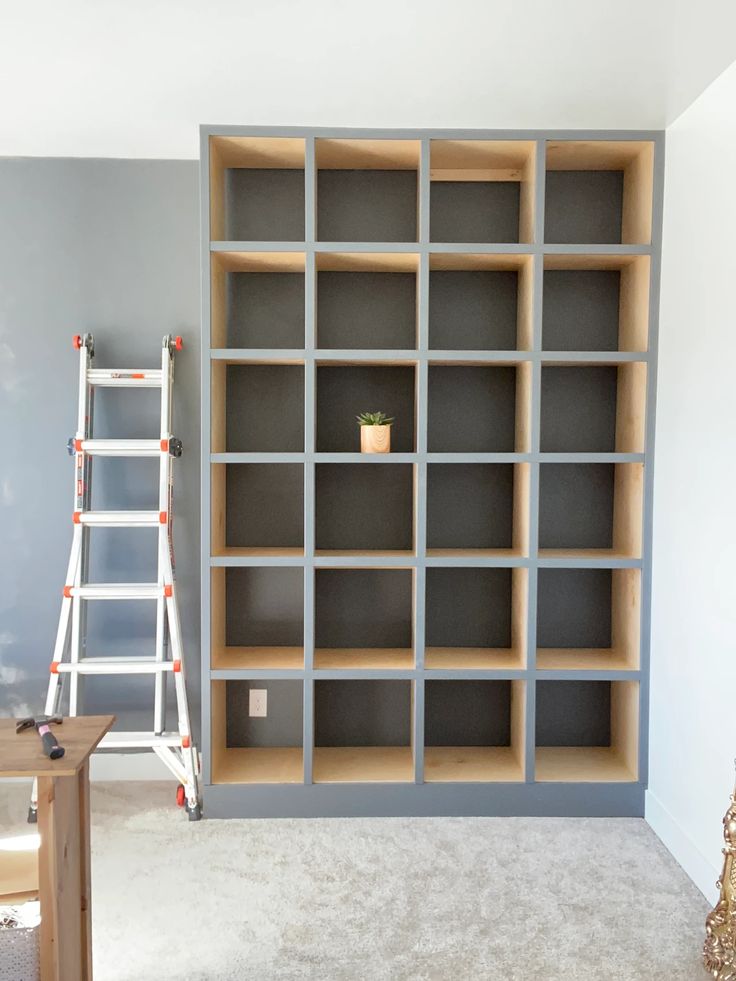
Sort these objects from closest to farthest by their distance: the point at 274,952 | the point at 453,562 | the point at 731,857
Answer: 1. the point at 731,857
2. the point at 274,952
3. the point at 453,562

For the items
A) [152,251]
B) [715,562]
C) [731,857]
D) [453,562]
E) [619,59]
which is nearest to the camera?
[731,857]

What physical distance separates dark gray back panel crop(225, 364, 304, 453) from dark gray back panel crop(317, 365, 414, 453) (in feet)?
0.32

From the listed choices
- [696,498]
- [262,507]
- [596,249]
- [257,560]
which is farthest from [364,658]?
[596,249]

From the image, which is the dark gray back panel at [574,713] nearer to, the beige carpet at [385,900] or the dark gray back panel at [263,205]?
the beige carpet at [385,900]

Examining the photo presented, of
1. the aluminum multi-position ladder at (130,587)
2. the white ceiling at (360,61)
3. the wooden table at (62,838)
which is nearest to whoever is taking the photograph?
the wooden table at (62,838)

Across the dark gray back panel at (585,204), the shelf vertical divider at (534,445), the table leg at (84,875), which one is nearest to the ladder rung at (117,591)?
the table leg at (84,875)

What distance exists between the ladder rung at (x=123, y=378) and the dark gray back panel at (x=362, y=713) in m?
1.41

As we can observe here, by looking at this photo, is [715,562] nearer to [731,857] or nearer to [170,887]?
[731,857]

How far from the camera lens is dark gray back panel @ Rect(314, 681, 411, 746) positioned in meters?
3.04

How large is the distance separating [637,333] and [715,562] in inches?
37.1

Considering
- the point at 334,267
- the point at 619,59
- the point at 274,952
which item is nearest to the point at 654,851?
the point at 274,952

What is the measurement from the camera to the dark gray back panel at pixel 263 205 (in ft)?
9.64

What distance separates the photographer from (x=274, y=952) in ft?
6.53

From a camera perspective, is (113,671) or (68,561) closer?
(113,671)
